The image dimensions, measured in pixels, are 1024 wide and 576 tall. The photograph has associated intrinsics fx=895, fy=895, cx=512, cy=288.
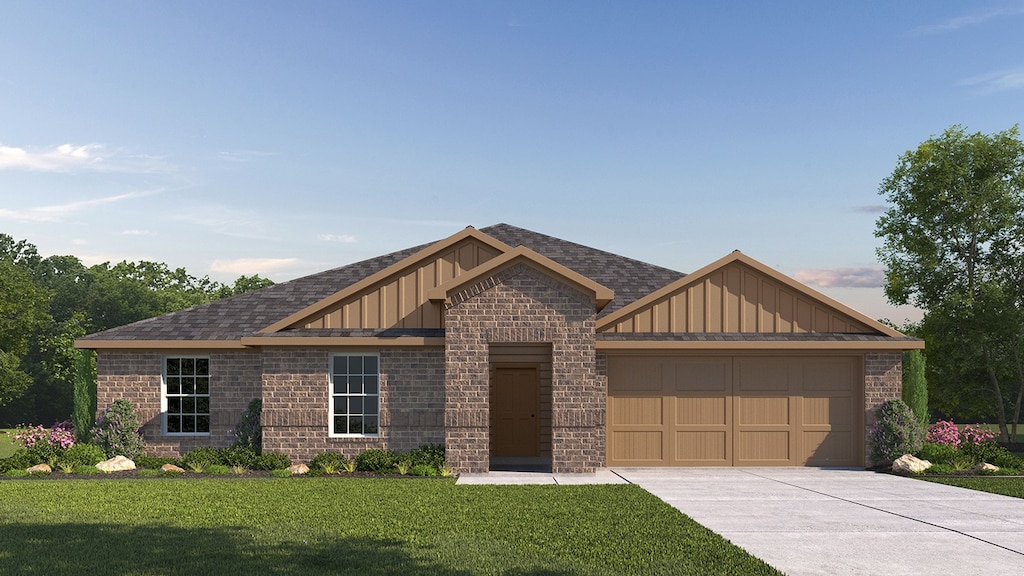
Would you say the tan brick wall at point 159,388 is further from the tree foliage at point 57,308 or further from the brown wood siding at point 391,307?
the tree foliage at point 57,308

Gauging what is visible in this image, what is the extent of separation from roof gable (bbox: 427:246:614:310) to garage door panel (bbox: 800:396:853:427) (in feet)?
18.4

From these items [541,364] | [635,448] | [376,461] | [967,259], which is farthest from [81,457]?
[967,259]

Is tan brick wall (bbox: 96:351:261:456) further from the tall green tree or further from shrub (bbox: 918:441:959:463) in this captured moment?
the tall green tree

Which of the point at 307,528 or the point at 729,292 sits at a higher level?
the point at 729,292

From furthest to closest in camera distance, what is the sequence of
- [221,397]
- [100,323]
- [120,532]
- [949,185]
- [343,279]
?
[100,323], [949,185], [343,279], [221,397], [120,532]

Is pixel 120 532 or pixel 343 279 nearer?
pixel 120 532

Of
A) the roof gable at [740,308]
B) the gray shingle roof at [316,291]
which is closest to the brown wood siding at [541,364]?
the gray shingle roof at [316,291]

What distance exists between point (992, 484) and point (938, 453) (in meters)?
2.53

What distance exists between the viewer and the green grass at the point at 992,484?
51.4 ft

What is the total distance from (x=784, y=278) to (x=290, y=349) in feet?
35.9

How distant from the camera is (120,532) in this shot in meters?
11.2

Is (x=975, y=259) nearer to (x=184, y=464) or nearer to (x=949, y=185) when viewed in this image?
(x=949, y=185)

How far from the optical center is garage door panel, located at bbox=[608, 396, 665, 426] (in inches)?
787

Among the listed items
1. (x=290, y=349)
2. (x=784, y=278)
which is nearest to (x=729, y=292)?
(x=784, y=278)
